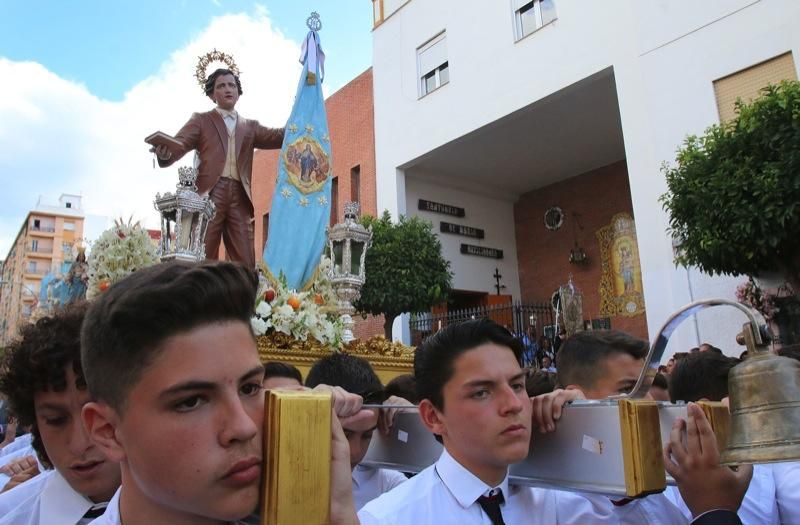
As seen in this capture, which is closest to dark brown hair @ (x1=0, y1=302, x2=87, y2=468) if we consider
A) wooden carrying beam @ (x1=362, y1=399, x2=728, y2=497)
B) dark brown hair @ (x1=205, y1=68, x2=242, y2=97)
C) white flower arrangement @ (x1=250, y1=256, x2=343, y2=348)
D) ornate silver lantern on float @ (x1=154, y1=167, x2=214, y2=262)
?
wooden carrying beam @ (x1=362, y1=399, x2=728, y2=497)

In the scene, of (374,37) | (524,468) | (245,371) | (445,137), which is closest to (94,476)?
(245,371)

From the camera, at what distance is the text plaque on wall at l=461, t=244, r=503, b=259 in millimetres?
17516

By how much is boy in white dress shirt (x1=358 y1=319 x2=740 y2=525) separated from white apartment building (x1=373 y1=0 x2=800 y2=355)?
8748 millimetres

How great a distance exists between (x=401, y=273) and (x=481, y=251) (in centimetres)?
483

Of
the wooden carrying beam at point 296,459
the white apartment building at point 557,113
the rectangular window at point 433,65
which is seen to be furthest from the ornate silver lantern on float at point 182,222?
the rectangular window at point 433,65

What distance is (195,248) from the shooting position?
4672 millimetres

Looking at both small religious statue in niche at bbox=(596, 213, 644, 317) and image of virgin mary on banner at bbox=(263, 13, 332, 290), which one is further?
small religious statue in niche at bbox=(596, 213, 644, 317)

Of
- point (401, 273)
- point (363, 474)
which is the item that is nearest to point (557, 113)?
point (401, 273)

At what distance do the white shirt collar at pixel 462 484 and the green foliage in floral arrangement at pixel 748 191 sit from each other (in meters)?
7.10

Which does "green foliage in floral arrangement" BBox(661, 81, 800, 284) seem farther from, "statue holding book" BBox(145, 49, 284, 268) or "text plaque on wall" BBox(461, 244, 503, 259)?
"text plaque on wall" BBox(461, 244, 503, 259)

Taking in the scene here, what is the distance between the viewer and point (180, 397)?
3.22 ft

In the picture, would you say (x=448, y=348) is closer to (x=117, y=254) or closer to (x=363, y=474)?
(x=363, y=474)

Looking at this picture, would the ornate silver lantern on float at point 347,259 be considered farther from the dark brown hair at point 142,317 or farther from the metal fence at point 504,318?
the metal fence at point 504,318

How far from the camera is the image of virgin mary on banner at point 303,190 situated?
232 inches
